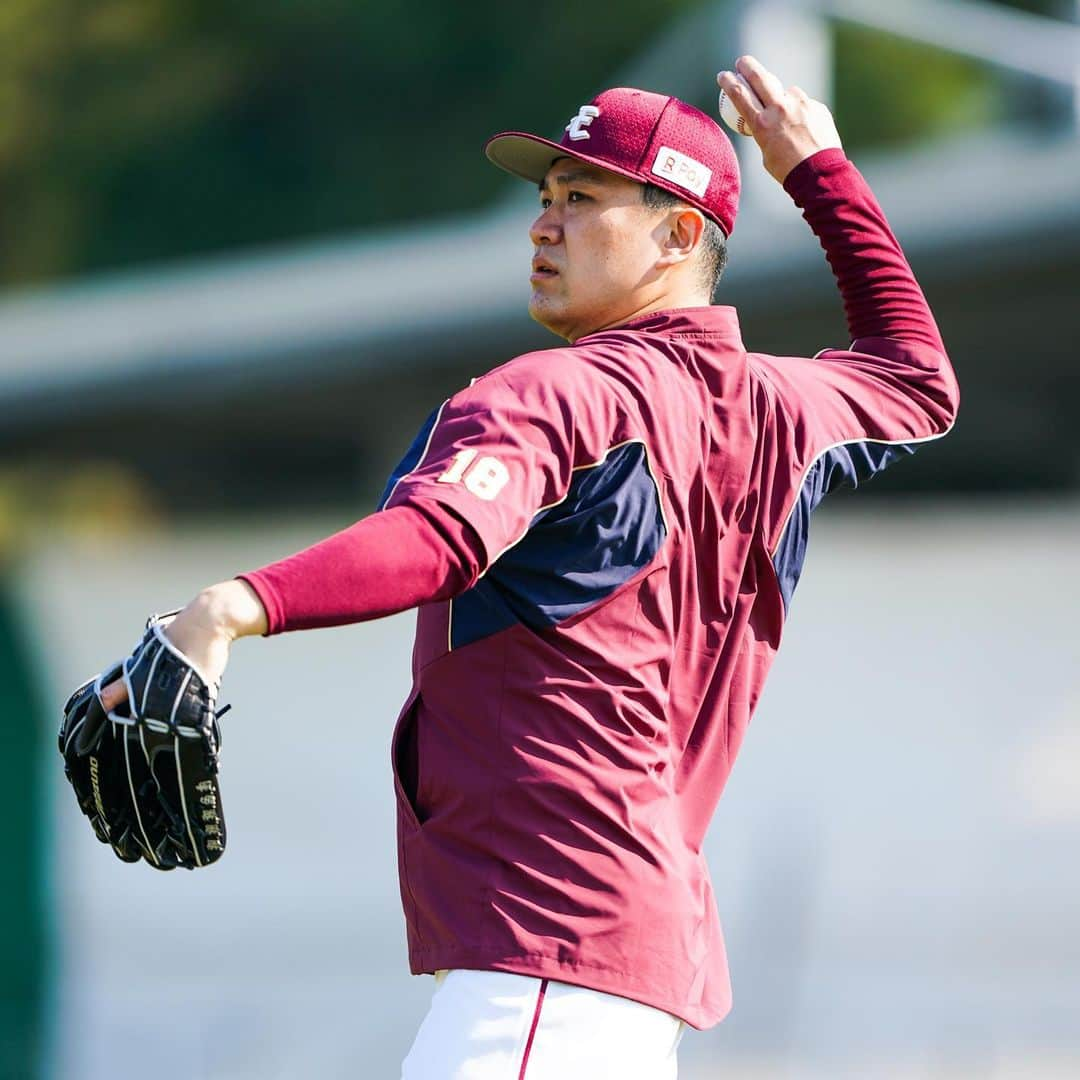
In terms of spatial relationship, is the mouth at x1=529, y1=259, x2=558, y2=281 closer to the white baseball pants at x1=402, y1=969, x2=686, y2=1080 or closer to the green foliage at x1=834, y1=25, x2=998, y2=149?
the white baseball pants at x1=402, y1=969, x2=686, y2=1080

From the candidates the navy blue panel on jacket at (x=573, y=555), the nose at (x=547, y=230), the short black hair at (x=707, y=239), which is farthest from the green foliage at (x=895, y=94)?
the navy blue panel on jacket at (x=573, y=555)

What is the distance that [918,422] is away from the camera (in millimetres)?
3070

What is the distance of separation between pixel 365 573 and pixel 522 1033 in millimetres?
698

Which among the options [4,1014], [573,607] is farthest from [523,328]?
[573,607]

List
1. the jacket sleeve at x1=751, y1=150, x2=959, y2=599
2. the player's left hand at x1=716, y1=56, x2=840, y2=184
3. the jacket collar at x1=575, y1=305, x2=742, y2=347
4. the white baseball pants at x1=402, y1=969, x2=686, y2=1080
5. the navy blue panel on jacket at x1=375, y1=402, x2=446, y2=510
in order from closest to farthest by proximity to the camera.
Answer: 1. the navy blue panel on jacket at x1=375, y1=402, x2=446, y2=510
2. the white baseball pants at x1=402, y1=969, x2=686, y2=1080
3. the jacket collar at x1=575, y1=305, x2=742, y2=347
4. the jacket sleeve at x1=751, y1=150, x2=959, y2=599
5. the player's left hand at x1=716, y1=56, x2=840, y2=184

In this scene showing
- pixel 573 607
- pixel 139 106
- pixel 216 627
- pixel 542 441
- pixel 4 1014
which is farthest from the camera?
pixel 139 106

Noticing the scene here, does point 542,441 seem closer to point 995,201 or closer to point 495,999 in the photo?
point 495,999

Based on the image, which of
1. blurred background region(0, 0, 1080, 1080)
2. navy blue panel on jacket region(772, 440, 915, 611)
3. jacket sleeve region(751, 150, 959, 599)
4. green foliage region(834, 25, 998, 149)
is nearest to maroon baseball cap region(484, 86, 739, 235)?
jacket sleeve region(751, 150, 959, 599)

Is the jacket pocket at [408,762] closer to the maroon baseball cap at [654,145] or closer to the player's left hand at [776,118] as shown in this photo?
the maroon baseball cap at [654,145]

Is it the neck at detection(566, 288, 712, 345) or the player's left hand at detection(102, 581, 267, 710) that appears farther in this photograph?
the neck at detection(566, 288, 712, 345)

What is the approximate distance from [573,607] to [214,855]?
55 cm

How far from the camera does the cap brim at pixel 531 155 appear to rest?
2.73 meters

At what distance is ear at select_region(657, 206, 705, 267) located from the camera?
9.12ft

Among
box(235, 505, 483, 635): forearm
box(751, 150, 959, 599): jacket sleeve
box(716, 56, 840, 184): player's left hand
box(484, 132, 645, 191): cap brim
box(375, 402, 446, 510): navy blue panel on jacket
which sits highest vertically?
box(716, 56, 840, 184): player's left hand
